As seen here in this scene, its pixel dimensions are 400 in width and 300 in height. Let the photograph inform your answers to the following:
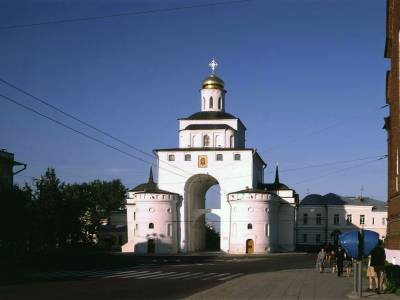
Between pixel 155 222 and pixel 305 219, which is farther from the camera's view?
pixel 305 219

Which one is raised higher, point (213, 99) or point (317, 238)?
point (213, 99)

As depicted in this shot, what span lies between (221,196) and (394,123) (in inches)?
2038

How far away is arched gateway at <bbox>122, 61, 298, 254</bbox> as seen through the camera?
223 feet

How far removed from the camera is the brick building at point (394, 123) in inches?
770

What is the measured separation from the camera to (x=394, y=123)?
803 inches

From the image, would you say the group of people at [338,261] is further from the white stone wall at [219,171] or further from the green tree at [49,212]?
the white stone wall at [219,171]

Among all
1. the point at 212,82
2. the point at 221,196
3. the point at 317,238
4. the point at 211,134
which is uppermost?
the point at 212,82

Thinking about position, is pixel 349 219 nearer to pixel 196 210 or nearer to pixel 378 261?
pixel 196 210

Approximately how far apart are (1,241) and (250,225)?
117 ft

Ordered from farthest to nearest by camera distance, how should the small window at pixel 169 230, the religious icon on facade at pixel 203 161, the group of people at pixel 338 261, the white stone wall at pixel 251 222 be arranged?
the religious icon on facade at pixel 203 161
the small window at pixel 169 230
the white stone wall at pixel 251 222
the group of people at pixel 338 261

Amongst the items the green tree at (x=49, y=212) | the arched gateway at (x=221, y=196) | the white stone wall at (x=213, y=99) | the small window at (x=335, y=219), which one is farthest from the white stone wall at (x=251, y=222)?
the small window at (x=335, y=219)

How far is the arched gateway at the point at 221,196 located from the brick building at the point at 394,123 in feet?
149

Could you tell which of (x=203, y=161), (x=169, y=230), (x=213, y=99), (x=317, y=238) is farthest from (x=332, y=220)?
(x=169, y=230)

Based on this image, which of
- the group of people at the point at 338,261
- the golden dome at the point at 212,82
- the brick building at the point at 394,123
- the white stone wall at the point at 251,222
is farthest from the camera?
the golden dome at the point at 212,82
